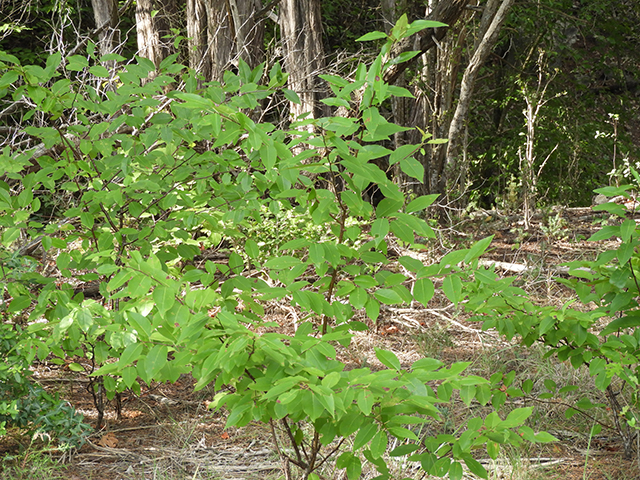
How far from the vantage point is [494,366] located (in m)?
3.85

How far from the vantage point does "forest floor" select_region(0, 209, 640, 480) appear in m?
2.72

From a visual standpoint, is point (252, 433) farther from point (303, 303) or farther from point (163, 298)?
point (163, 298)

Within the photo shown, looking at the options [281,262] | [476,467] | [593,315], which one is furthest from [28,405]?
[593,315]

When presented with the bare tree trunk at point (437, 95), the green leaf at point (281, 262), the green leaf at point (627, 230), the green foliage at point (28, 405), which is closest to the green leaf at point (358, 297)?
the green leaf at point (281, 262)

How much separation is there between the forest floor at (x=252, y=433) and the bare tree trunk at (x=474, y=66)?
2.38 m

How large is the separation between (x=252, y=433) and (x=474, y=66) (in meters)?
5.02

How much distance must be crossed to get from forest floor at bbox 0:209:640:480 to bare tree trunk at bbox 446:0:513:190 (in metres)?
2.38

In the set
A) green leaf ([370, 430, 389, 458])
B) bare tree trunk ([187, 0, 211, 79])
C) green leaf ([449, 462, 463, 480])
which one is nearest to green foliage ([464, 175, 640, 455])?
green leaf ([449, 462, 463, 480])

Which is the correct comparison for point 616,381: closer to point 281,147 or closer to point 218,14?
point 281,147

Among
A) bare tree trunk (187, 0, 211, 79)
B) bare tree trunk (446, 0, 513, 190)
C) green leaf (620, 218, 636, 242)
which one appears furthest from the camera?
bare tree trunk (446, 0, 513, 190)

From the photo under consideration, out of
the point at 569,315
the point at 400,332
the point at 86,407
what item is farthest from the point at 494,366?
the point at 86,407

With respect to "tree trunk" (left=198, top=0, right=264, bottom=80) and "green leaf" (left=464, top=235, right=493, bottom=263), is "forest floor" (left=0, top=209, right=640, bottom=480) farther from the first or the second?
"tree trunk" (left=198, top=0, right=264, bottom=80)

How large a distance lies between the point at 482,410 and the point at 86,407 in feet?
7.30

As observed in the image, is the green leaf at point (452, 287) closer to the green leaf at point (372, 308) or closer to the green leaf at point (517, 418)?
the green leaf at point (372, 308)
